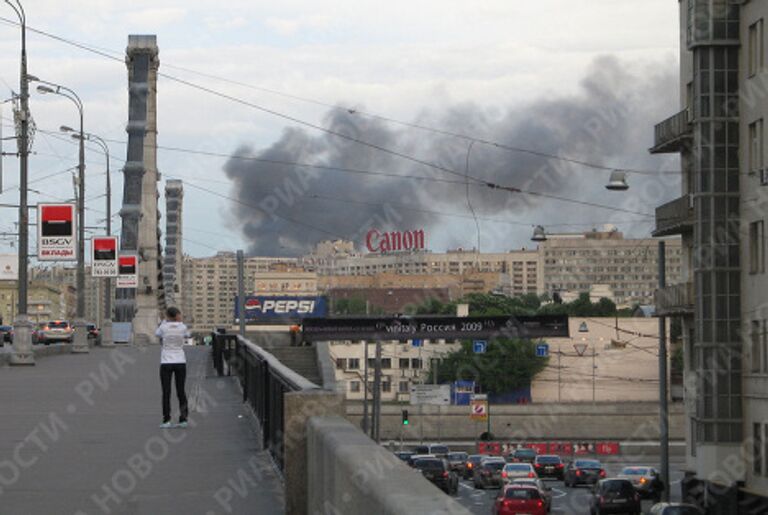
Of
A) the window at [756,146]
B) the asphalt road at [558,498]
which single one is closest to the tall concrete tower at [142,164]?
the asphalt road at [558,498]

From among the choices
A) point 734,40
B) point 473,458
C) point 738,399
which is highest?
point 734,40

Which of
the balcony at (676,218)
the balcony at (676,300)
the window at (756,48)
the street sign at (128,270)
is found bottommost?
the balcony at (676,300)

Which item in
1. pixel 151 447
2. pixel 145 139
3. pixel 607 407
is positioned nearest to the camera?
pixel 151 447

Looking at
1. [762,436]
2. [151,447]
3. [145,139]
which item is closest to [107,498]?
[151,447]

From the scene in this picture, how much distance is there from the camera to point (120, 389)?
1149 inches

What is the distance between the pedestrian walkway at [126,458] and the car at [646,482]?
35.1 meters

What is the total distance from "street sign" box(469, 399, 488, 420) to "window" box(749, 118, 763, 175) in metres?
46.8

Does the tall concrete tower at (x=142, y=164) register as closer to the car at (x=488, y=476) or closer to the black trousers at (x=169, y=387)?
the car at (x=488, y=476)

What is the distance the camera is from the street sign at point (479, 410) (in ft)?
329

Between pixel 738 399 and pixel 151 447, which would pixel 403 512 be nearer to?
pixel 151 447

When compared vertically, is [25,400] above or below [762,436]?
above

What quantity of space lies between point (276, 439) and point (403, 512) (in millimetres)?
9669

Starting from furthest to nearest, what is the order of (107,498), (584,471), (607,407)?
(607,407) → (584,471) → (107,498)

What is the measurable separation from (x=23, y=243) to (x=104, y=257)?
31962 mm
